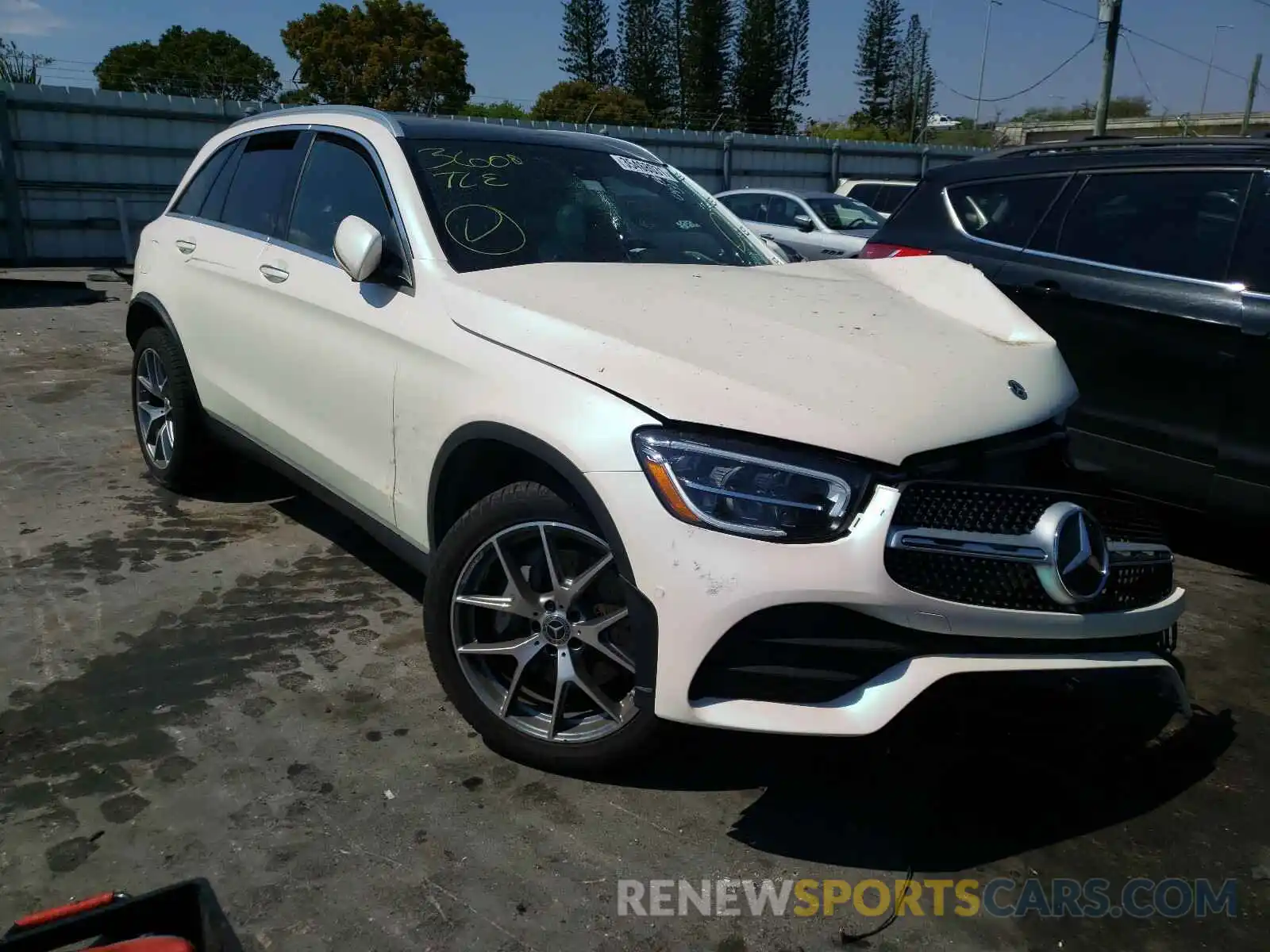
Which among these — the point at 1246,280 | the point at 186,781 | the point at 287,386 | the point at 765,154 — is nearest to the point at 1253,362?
the point at 1246,280

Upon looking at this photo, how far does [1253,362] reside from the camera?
12.8 feet

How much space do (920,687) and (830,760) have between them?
0.72 metres

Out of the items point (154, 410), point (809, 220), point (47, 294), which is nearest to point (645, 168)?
point (154, 410)

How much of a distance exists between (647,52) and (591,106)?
19.9ft

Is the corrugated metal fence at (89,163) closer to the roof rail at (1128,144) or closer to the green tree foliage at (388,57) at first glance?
the roof rail at (1128,144)

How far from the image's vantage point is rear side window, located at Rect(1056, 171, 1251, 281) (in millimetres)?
4184

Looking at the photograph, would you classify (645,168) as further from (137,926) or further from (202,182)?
(137,926)

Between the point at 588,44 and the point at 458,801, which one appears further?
the point at 588,44

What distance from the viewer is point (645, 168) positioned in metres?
3.99

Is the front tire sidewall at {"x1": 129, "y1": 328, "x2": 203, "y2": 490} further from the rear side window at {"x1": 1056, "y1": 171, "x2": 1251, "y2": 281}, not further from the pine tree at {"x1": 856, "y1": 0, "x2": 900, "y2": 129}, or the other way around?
the pine tree at {"x1": 856, "y1": 0, "x2": 900, "y2": 129}

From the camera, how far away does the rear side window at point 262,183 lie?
13.1ft

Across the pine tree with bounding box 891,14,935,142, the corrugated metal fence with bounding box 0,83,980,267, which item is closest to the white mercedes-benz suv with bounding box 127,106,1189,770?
the corrugated metal fence with bounding box 0,83,980,267

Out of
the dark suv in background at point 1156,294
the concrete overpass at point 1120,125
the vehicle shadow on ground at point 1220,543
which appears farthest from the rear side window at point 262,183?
the concrete overpass at point 1120,125

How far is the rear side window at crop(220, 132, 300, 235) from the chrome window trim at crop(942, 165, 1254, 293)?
317 centimetres
